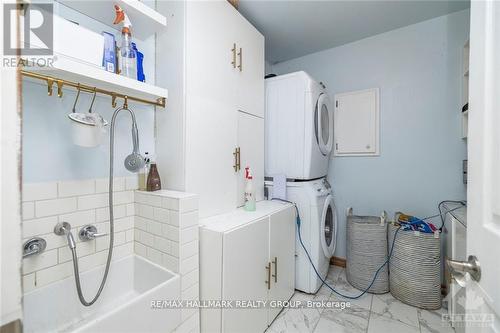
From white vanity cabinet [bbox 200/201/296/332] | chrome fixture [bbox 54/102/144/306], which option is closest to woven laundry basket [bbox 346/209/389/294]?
white vanity cabinet [bbox 200/201/296/332]

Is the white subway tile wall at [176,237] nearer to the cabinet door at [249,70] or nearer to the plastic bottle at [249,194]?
the plastic bottle at [249,194]

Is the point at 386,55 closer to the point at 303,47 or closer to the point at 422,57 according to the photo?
the point at 422,57

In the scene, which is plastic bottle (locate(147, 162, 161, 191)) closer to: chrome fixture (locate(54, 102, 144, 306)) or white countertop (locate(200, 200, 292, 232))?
chrome fixture (locate(54, 102, 144, 306))

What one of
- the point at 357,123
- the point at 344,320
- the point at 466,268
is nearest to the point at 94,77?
the point at 466,268

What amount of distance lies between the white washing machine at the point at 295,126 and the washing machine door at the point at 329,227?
33cm

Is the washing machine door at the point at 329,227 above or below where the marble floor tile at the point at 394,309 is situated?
above

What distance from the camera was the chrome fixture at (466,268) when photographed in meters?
0.59

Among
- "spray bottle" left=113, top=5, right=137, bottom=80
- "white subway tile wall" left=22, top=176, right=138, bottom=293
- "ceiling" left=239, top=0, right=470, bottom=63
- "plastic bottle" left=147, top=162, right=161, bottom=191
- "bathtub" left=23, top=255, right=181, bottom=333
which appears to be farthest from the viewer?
"ceiling" left=239, top=0, right=470, bottom=63

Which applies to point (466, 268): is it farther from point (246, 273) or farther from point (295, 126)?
point (295, 126)

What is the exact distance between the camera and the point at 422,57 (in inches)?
85.6

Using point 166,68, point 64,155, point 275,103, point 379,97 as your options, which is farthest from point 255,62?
point 64,155

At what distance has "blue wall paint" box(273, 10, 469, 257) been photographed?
6.73ft

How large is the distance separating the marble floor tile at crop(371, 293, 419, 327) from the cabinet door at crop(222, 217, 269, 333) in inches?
39.2

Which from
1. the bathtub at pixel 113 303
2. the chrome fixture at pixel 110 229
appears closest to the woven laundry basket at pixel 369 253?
the bathtub at pixel 113 303
